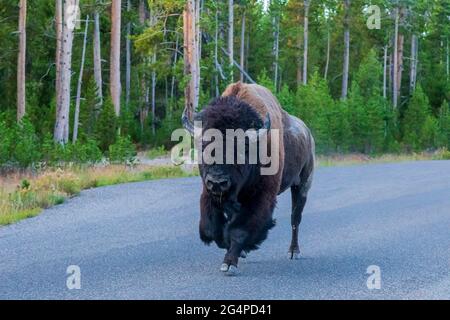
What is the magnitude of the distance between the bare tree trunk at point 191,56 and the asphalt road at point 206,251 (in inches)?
383

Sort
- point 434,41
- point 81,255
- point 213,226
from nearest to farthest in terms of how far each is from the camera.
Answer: point 213,226
point 81,255
point 434,41

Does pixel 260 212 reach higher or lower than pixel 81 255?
higher

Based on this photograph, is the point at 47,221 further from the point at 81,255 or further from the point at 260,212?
the point at 260,212

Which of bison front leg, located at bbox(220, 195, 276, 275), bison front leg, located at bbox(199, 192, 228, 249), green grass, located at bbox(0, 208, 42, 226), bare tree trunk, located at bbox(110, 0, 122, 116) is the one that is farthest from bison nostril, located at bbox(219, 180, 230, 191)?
bare tree trunk, located at bbox(110, 0, 122, 116)

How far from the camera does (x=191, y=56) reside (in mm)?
25969

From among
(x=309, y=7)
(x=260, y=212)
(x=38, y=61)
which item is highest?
A: (x=309, y=7)

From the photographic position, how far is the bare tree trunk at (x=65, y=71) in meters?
23.8

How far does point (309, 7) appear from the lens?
60438 mm

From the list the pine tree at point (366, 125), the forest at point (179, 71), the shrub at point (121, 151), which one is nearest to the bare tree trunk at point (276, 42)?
the forest at point (179, 71)

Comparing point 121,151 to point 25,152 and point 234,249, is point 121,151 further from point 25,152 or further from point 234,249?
point 234,249

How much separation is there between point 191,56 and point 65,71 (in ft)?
13.8

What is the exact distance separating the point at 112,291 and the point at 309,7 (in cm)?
5538

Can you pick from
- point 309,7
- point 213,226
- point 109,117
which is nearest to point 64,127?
point 109,117
